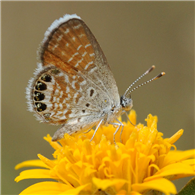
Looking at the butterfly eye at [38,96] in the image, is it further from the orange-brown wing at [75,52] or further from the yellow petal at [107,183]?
the yellow petal at [107,183]

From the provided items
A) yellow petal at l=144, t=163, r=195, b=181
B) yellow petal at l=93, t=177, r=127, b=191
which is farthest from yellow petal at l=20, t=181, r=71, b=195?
yellow petal at l=144, t=163, r=195, b=181

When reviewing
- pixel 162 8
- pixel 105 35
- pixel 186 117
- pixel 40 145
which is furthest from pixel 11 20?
pixel 186 117

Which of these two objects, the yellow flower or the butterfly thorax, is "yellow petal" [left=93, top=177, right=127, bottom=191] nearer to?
the yellow flower

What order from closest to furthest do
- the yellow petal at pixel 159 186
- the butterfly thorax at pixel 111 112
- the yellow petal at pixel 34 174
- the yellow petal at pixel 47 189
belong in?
the yellow petal at pixel 159 186 → the yellow petal at pixel 47 189 → the yellow petal at pixel 34 174 → the butterfly thorax at pixel 111 112

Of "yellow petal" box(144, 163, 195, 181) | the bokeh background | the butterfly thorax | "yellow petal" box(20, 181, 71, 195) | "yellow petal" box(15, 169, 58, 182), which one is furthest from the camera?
the bokeh background

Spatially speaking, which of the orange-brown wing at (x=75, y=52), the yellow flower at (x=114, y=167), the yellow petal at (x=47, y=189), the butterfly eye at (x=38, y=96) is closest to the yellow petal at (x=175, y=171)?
the yellow flower at (x=114, y=167)
